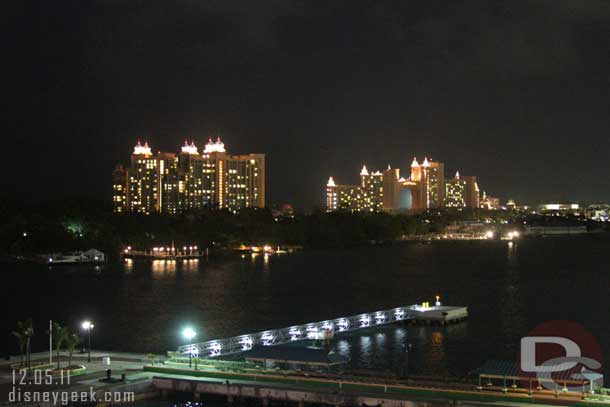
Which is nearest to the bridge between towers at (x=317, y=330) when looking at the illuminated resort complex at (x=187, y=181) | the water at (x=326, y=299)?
the water at (x=326, y=299)

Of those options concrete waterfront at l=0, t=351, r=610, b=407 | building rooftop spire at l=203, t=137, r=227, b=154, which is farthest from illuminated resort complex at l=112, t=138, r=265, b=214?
concrete waterfront at l=0, t=351, r=610, b=407

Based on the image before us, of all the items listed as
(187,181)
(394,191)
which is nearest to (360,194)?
(394,191)

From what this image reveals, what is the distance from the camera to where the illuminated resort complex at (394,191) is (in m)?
140

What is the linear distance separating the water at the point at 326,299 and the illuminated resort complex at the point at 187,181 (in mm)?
48130

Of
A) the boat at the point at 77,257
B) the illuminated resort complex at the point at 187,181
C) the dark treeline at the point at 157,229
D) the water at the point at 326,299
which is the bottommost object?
the water at the point at 326,299

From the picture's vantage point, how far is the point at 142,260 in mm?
49188

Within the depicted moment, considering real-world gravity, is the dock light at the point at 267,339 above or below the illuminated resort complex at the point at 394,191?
below

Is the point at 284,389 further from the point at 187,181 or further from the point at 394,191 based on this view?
the point at 394,191

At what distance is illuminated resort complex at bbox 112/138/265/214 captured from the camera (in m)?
95.7

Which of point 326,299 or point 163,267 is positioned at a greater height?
point 163,267

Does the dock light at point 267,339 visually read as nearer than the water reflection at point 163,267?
Yes

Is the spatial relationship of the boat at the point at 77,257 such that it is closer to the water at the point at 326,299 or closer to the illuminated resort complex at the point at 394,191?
the water at the point at 326,299

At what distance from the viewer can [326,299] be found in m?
28.7

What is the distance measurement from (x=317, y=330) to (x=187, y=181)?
78539mm
